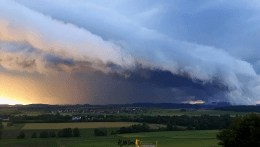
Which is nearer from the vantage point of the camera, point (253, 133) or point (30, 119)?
point (253, 133)

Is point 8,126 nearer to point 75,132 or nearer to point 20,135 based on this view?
point 20,135

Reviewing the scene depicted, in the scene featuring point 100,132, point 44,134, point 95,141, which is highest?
point 44,134

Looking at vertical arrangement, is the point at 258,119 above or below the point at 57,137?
above

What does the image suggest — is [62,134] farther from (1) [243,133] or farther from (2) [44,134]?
(1) [243,133]

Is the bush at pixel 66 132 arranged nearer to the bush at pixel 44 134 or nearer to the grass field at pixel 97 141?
the grass field at pixel 97 141

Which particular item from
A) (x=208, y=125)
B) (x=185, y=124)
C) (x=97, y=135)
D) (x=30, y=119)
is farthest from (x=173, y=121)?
(x=30, y=119)

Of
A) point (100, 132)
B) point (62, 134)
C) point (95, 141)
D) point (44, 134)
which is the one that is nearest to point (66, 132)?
point (62, 134)

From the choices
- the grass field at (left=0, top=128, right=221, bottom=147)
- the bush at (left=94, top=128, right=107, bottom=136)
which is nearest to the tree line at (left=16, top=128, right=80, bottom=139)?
the grass field at (left=0, top=128, right=221, bottom=147)

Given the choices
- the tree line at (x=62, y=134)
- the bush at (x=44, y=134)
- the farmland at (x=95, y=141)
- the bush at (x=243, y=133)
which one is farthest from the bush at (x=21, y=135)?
the bush at (x=243, y=133)

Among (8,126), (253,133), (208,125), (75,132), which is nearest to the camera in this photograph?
(253,133)
